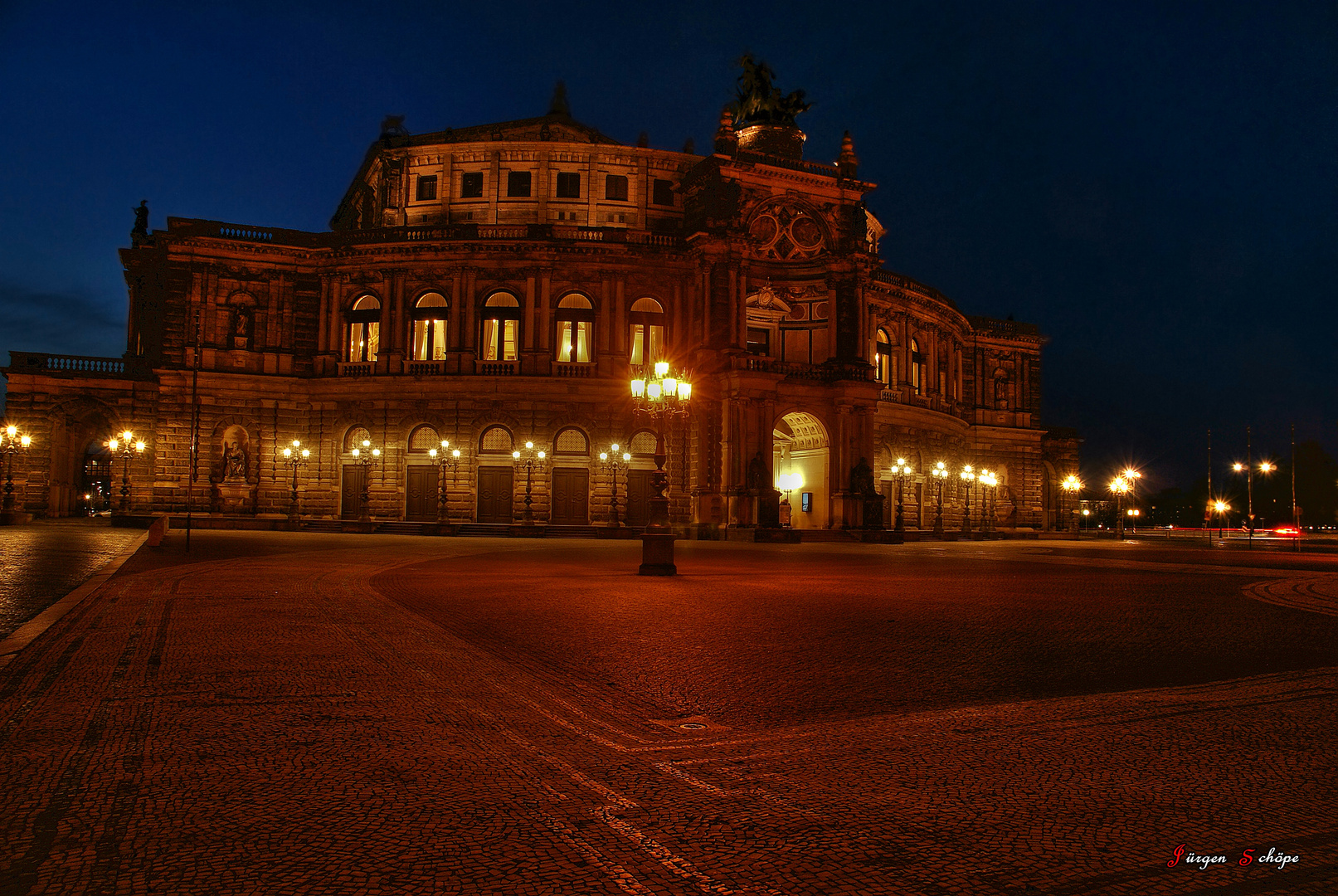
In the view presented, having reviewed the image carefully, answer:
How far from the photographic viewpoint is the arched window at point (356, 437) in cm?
4441

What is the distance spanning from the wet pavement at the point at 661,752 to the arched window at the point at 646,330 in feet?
109

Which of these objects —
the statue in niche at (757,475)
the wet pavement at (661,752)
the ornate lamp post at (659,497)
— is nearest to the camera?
the wet pavement at (661,752)

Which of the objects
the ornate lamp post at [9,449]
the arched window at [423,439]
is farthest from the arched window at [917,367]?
the ornate lamp post at [9,449]

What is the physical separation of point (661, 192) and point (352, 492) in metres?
25.2

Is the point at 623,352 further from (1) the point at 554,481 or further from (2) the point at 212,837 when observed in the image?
(2) the point at 212,837

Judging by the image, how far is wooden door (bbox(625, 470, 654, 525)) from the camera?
43406 millimetres

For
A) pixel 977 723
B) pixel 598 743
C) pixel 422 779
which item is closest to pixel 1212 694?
pixel 977 723

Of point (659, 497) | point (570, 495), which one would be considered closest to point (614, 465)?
point (570, 495)

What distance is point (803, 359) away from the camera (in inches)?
1891

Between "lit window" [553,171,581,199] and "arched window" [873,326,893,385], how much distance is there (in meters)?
20.0

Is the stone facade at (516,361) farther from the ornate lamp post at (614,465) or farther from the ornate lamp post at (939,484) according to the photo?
the ornate lamp post at (939,484)

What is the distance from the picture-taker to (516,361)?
44.0m

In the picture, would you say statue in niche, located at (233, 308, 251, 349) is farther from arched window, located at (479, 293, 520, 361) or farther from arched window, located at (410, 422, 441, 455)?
arched window, located at (479, 293, 520, 361)

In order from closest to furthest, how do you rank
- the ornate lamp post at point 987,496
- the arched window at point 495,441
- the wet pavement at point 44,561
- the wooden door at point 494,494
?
1. the wet pavement at point 44,561
2. the wooden door at point 494,494
3. the arched window at point 495,441
4. the ornate lamp post at point 987,496
